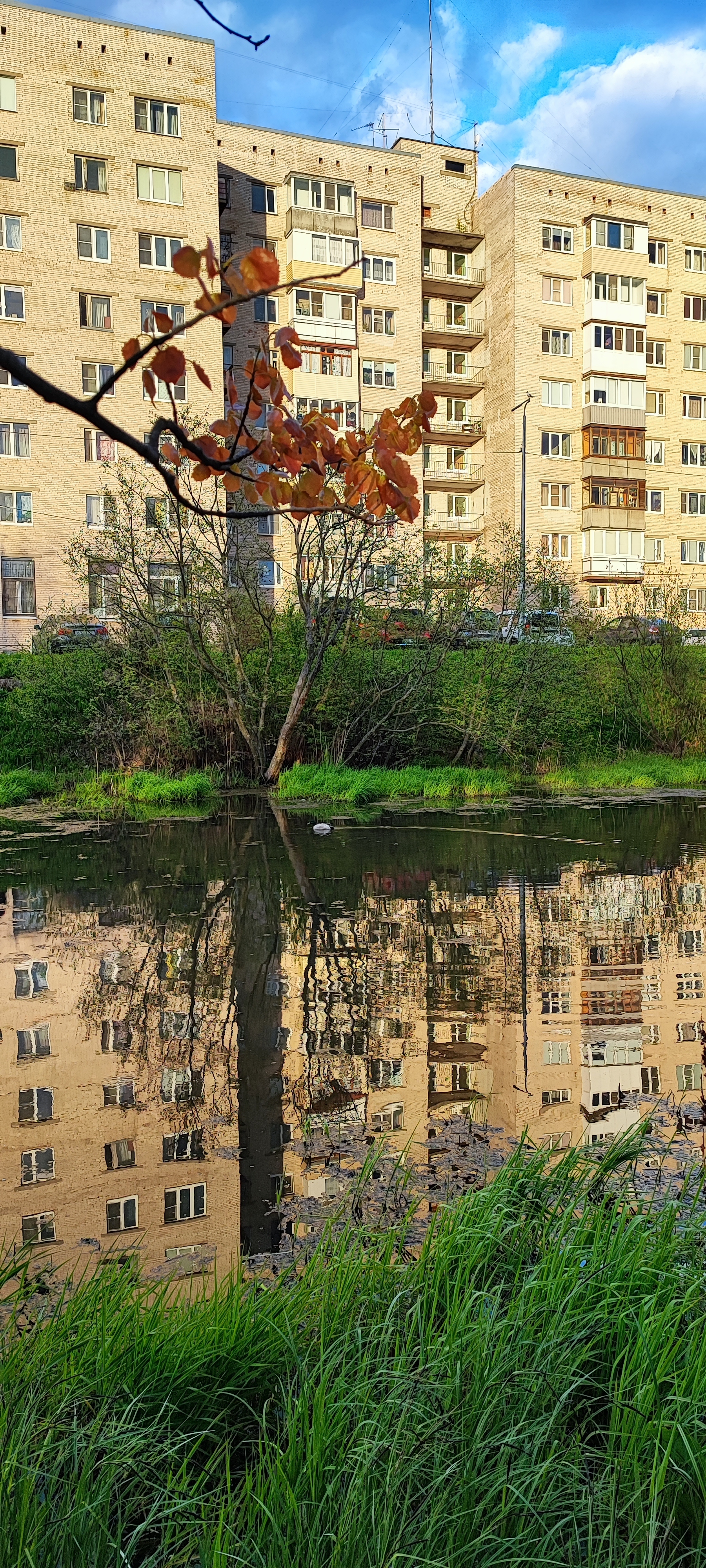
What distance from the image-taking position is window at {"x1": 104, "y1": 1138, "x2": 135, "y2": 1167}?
4.91 m

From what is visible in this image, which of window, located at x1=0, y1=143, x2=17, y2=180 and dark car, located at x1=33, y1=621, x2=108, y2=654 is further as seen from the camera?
window, located at x1=0, y1=143, x2=17, y2=180

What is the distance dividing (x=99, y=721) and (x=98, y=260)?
25885 mm

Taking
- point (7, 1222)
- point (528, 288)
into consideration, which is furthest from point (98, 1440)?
point (528, 288)

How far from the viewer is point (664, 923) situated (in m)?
9.64

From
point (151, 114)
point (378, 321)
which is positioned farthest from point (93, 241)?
point (378, 321)

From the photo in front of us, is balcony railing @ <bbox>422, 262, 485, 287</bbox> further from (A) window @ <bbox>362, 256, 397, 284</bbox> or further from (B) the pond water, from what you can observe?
(B) the pond water

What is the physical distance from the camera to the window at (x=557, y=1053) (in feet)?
19.9

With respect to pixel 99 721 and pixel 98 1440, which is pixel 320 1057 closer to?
pixel 98 1440

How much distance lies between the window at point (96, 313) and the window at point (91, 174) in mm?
3643

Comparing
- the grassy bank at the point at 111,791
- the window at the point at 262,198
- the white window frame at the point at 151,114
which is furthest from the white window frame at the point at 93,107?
the grassy bank at the point at 111,791

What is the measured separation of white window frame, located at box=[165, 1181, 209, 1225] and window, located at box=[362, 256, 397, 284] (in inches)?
1908

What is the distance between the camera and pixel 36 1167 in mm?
4914

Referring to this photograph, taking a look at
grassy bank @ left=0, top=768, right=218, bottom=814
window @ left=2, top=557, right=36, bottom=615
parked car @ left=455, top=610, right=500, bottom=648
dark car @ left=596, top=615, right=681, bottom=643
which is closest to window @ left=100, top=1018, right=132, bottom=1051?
grassy bank @ left=0, top=768, right=218, bottom=814

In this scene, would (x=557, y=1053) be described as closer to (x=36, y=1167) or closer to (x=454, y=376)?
(x=36, y=1167)
